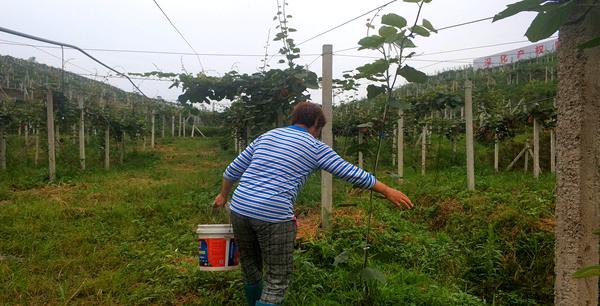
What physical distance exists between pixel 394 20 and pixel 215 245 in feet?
5.79

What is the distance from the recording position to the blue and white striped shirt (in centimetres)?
220

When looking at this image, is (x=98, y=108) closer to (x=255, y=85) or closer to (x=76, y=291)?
(x=255, y=85)

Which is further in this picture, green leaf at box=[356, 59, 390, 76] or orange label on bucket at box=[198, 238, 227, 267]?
orange label on bucket at box=[198, 238, 227, 267]

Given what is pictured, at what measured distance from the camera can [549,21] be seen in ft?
3.91

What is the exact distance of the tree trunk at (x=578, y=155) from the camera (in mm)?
1474

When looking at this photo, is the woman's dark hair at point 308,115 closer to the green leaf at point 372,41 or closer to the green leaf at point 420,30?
the green leaf at point 372,41

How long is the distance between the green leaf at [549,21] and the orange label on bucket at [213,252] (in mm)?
2083

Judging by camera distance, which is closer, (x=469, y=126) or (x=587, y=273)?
(x=587, y=273)

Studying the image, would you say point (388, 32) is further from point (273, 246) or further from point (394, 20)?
point (273, 246)

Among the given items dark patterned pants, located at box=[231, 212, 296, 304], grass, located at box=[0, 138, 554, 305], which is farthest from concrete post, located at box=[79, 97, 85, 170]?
dark patterned pants, located at box=[231, 212, 296, 304]

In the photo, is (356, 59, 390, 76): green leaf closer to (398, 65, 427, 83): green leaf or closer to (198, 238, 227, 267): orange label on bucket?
(398, 65, 427, 83): green leaf

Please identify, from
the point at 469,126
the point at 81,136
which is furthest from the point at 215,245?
the point at 81,136

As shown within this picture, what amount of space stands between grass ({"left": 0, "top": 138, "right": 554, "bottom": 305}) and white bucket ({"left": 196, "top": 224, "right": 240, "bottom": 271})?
522 mm

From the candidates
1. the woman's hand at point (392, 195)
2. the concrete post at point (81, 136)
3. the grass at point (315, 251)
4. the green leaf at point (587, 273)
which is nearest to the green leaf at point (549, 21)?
the green leaf at point (587, 273)
